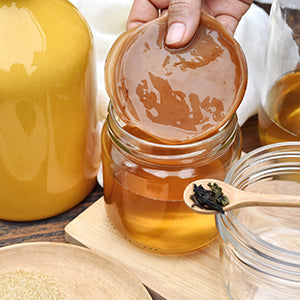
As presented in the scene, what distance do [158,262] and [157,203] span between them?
106 mm

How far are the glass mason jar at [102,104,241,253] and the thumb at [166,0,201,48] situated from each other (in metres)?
0.12

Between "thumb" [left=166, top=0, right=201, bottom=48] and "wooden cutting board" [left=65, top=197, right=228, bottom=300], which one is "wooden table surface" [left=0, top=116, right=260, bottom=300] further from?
"thumb" [left=166, top=0, right=201, bottom=48]

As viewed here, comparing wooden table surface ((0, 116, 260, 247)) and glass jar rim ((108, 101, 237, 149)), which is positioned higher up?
glass jar rim ((108, 101, 237, 149))

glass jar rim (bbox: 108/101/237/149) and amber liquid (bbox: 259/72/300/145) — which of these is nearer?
glass jar rim (bbox: 108/101/237/149)

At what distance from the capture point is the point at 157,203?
2.22 ft

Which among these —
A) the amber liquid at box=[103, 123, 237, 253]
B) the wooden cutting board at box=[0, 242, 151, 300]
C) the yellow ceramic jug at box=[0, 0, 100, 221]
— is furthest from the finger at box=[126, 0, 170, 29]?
the wooden cutting board at box=[0, 242, 151, 300]

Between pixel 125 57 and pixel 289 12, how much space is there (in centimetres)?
33

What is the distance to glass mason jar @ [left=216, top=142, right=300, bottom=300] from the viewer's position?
0.56 m

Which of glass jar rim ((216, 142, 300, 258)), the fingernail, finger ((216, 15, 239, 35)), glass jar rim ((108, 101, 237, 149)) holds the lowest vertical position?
glass jar rim ((216, 142, 300, 258))

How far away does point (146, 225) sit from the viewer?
2.32 feet

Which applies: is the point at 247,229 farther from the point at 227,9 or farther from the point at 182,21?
the point at 227,9

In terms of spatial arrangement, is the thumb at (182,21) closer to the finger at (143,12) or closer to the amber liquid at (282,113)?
the finger at (143,12)

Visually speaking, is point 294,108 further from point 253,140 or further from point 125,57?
point 125,57

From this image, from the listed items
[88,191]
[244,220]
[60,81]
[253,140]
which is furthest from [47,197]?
[253,140]
